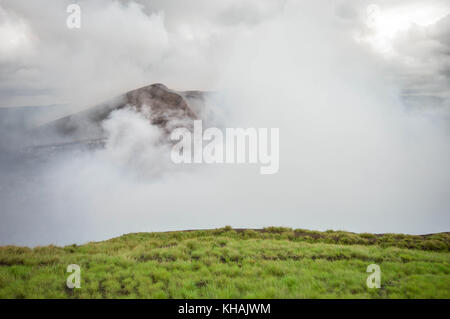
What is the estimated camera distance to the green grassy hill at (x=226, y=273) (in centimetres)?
826

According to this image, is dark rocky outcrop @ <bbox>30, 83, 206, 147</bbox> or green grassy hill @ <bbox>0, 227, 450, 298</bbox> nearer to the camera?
green grassy hill @ <bbox>0, 227, 450, 298</bbox>

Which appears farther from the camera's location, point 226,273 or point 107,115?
point 107,115

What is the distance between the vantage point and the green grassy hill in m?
8.26

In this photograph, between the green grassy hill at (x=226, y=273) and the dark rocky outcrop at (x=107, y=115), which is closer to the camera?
the green grassy hill at (x=226, y=273)

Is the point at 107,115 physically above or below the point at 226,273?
above

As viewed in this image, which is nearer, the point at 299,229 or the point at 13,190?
the point at 299,229

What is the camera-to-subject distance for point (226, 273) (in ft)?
33.2

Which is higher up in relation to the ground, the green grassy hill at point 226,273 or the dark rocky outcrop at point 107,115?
the dark rocky outcrop at point 107,115

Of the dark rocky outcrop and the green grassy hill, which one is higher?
the dark rocky outcrop
